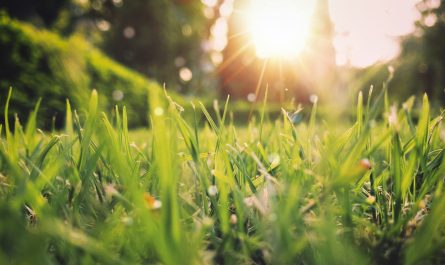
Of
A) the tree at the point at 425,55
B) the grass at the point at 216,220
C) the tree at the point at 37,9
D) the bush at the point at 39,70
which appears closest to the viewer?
the grass at the point at 216,220

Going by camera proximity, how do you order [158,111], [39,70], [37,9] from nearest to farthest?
[158,111] → [39,70] → [37,9]

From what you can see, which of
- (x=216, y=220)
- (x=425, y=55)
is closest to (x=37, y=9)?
(x=216, y=220)

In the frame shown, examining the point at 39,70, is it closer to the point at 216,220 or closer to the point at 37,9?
the point at 216,220

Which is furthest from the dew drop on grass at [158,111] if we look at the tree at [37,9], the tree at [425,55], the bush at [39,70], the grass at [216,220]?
the tree at [425,55]

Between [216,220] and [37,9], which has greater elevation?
[37,9]

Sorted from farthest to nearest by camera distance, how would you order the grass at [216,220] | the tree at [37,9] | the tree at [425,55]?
the tree at [425,55], the tree at [37,9], the grass at [216,220]

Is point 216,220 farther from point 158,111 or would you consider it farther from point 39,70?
point 39,70

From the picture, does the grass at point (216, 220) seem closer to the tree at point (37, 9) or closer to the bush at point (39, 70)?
the bush at point (39, 70)

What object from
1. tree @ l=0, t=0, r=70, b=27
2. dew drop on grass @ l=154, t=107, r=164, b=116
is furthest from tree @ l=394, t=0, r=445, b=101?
dew drop on grass @ l=154, t=107, r=164, b=116

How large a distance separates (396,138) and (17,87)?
4.65 meters

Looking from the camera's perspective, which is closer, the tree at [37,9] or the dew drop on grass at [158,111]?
the dew drop on grass at [158,111]

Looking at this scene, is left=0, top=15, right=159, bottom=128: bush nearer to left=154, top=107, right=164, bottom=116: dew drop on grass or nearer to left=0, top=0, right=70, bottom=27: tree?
left=154, top=107, right=164, bottom=116: dew drop on grass

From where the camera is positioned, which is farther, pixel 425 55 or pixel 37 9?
pixel 425 55

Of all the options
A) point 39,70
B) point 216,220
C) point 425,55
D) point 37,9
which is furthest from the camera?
point 425,55
